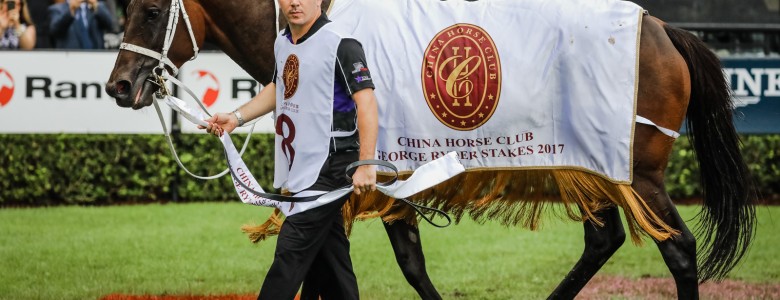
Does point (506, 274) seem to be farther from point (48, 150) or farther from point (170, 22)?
point (48, 150)

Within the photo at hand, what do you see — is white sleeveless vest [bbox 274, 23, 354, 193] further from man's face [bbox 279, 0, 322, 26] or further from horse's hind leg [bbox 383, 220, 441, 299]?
horse's hind leg [bbox 383, 220, 441, 299]

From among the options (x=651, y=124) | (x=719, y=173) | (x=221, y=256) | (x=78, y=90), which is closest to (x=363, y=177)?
(x=651, y=124)

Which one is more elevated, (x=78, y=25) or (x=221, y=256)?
(x=78, y=25)

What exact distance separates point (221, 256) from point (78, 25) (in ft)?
10.3

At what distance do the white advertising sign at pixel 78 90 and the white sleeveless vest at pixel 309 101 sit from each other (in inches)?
211

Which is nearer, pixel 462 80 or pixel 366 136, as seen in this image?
pixel 366 136

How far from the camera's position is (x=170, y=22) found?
16.4 feet

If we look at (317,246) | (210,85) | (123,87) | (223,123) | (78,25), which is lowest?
(210,85)

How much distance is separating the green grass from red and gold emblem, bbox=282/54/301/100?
242 cm

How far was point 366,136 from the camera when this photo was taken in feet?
13.5

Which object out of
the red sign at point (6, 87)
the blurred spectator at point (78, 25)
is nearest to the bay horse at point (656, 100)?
the red sign at point (6, 87)

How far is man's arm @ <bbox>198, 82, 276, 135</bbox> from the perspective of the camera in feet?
15.0

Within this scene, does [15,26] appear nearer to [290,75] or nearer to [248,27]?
[248,27]

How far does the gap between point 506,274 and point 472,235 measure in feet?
4.83
